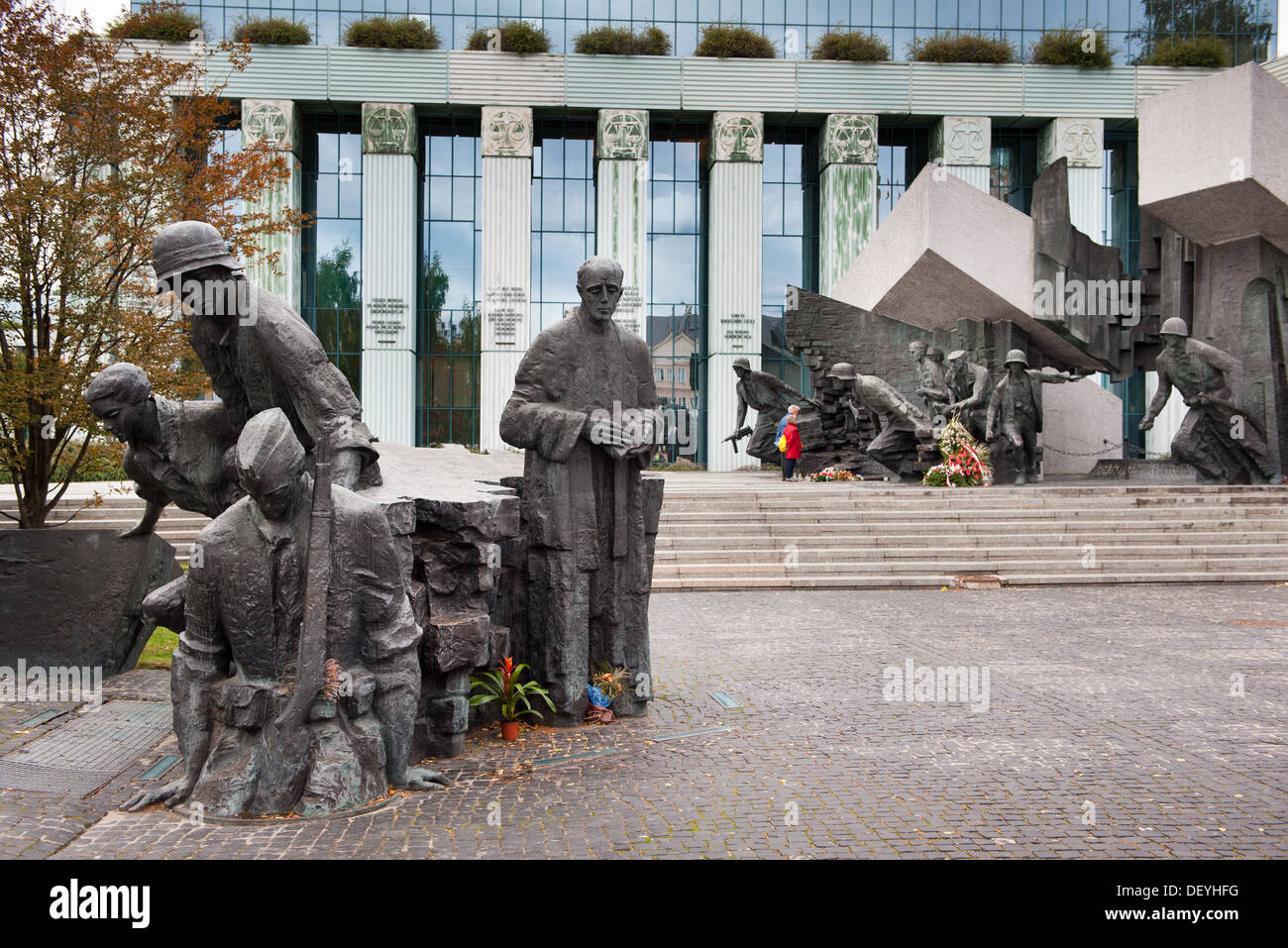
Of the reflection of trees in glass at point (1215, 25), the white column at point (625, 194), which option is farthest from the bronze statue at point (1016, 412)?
the reflection of trees in glass at point (1215, 25)

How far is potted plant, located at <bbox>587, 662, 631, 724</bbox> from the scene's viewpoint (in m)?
5.54

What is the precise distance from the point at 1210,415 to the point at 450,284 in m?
22.4

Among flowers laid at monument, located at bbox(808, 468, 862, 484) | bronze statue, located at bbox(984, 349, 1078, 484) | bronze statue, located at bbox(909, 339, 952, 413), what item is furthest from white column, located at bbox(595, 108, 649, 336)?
bronze statue, located at bbox(984, 349, 1078, 484)

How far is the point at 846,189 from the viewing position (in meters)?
30.9

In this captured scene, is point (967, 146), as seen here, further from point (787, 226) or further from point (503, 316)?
point (503, 316)

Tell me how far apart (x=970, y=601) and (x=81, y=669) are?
8.20 metres

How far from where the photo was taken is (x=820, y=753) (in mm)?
4918

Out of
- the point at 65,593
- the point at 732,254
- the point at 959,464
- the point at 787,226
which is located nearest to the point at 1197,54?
the point at 787,226

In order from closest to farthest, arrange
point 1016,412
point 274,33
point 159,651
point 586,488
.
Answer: point 586,488 < point 159,651 < point 1016,412 < point 274,33

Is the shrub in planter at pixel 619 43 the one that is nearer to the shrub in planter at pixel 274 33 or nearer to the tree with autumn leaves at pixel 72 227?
the shrub in planter at pixel 274 33

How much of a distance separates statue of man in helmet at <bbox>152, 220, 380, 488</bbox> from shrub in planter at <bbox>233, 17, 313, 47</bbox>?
28619 mm

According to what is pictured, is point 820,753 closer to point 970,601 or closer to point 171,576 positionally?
point 171,576

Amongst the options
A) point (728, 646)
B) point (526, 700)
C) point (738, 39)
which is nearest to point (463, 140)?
point (738, 39)

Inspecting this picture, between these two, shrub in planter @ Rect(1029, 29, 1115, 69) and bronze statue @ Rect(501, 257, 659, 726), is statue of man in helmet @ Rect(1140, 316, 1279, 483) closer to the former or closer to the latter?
bronze statue @ Rect(501, 257, 659, 726)
